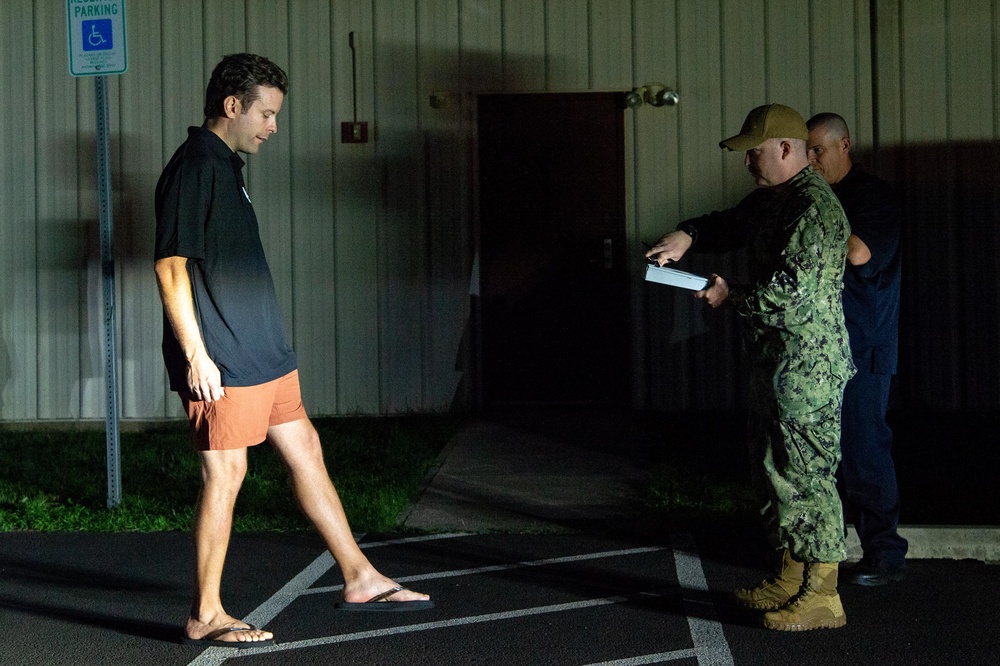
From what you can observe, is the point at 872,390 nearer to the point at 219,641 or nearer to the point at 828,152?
the point at 828,152

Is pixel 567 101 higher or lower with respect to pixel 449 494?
higher

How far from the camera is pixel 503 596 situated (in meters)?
4.77

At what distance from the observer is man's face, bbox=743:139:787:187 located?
14.0 feet

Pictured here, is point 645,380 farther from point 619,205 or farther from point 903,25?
point 903,25

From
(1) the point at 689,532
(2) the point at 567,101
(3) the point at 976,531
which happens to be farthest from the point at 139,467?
(3) the point at 976,531

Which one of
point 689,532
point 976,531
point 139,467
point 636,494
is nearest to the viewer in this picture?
point 976,531

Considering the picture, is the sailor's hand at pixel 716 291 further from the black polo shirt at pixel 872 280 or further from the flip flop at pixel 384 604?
the flip flop at pixel 384 604

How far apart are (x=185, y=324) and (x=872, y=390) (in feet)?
9.19

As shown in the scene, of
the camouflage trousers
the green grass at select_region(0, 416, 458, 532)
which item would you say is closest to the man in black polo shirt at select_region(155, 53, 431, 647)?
the camouflage trousers

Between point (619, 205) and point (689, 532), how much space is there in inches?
179

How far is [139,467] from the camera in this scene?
7898 mm

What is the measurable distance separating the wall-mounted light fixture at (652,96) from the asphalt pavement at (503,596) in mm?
4066

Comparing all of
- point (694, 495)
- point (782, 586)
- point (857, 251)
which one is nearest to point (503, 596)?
point (782, 586)

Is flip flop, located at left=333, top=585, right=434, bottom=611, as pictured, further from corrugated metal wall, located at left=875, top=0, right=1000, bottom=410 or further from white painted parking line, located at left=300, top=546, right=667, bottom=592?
corrugated metal wall, located at left=875, top=0, right=1000, bottom=410
